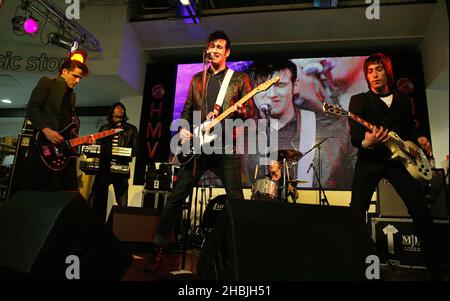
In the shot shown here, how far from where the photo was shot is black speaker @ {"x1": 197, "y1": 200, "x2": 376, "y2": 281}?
1.05 meters

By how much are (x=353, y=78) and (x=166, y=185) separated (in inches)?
152

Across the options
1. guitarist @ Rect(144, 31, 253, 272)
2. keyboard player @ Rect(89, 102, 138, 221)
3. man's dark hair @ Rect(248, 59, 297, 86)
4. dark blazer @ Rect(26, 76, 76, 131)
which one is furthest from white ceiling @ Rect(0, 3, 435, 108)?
guitarist @ Rect(144, 31, 253, 272)

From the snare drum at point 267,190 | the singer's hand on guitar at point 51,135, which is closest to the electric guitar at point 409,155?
the snare drum at point 267,190

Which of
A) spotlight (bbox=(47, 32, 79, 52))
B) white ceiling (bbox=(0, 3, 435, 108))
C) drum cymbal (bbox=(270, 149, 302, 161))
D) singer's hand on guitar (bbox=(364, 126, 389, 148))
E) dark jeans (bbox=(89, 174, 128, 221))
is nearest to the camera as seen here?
singer's hand on guitar (bbox=(364, 126, 389, 148))

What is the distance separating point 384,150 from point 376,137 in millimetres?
169

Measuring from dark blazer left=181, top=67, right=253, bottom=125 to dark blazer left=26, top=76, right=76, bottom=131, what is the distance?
3.99 ft

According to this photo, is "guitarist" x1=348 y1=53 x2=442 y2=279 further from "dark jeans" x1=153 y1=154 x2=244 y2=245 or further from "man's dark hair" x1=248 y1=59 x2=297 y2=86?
"man's dark hair" x1=248 y1=59 x2=297 y2=86

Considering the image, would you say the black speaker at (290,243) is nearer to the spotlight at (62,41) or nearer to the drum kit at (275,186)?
the drum kit at (275,186)

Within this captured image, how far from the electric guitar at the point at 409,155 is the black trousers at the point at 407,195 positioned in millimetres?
50

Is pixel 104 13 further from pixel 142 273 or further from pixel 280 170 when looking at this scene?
pixel 142 273

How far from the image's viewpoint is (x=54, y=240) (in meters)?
1.35

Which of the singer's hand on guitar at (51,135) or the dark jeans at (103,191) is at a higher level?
the singer's hand on guitar at (51,135)

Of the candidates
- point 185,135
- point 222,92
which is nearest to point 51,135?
point 185,135

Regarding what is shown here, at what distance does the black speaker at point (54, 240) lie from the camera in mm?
1305
